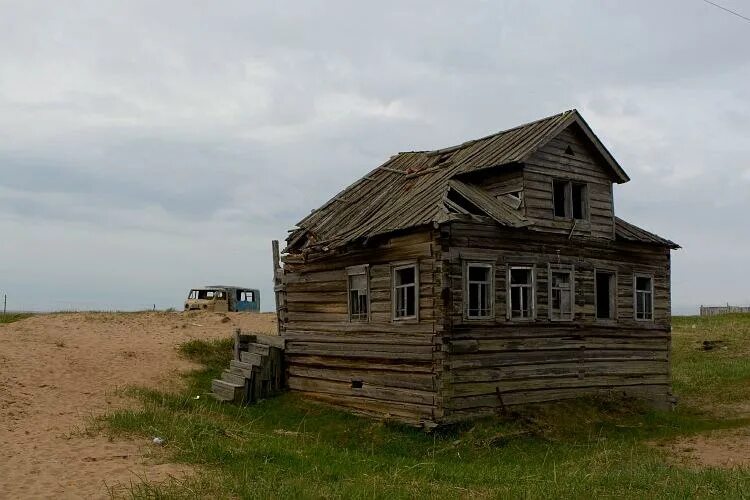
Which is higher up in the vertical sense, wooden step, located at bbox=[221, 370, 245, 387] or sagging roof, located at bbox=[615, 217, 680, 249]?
sagging roof, located at bbox=[615, 217, 680, 249]

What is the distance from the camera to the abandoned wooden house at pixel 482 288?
1672cm

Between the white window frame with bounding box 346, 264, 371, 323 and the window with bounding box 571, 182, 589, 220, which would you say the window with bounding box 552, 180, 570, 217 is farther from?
the white window frame with bounding box 346, 264, 371, 323

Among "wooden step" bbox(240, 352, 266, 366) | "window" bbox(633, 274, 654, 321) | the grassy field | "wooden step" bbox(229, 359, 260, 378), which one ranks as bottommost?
the grassy field

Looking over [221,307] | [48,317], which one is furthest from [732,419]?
[221,307]

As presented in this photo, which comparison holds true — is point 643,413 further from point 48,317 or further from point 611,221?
point 48,317

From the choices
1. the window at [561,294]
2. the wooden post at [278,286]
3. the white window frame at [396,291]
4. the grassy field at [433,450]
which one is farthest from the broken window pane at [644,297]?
the wooden post at [278,286]

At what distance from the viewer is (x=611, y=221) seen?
800 inches

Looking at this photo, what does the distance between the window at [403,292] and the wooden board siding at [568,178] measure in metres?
3.37

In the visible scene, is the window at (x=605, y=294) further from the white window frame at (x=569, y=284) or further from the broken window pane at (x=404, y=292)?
the broken window pane at (x=404, y=292)

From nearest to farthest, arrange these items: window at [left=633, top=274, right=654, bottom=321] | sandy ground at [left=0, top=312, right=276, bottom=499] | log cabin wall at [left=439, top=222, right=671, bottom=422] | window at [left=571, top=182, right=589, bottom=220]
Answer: sandy ground at [left=0, top=312, right=276, bottom=499]
log cabin wall at [left=439, top=222, right=671, bottom=422]
window at [left=571, top=182, right=589, bottom=220]
window at [left=633, top=274, right=654, bottom=321]

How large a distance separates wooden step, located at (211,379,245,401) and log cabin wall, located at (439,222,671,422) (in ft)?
22.2

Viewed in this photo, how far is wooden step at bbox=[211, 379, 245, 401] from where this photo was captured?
2017cm

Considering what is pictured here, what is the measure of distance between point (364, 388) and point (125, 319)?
55.3ft

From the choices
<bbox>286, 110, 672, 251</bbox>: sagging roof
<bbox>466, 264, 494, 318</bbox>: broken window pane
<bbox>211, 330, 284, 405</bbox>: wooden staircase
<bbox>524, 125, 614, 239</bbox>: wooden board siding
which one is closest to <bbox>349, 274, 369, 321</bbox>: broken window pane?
<bbox>286, 110, 672, 251</bbox>: sagging roof
